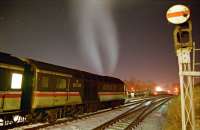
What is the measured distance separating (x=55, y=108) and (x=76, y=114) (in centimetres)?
324

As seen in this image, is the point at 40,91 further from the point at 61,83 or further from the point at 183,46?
the point at 183,46

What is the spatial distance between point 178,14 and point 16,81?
880 cm

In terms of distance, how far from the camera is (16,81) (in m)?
11.6

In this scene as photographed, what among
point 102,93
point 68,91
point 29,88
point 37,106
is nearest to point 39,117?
point 37,106

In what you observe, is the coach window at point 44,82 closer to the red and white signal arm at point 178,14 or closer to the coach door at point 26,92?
the coach door at point 26,92

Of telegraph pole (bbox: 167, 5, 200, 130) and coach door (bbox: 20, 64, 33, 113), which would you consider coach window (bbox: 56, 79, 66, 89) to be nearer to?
coach door (bbox: 20, 64, 33, 113)

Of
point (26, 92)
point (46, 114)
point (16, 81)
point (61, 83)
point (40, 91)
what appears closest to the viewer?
point (16, 81)

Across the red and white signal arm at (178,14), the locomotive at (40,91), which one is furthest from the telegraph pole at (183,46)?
the locomotive at (40,91)

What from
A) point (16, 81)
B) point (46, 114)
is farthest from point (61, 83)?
point (16, 81)

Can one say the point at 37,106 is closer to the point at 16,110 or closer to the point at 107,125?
the point at 16,110

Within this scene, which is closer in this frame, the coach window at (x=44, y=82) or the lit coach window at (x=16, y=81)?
the lit coach window at (x=16, y=81)

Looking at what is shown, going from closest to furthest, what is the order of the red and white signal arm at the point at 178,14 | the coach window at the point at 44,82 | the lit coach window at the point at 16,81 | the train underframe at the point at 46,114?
the red and white signal arm at the point at 178,14, the lit coach window at the point at 16,81, the train underframe at the point at 46,114, the coach window at the point at 44,82

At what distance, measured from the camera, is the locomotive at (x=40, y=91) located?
10938 mm

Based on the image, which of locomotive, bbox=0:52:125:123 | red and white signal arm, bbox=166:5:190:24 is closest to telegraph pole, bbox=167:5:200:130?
red and white signal arm, bbox=166:5:190:24
